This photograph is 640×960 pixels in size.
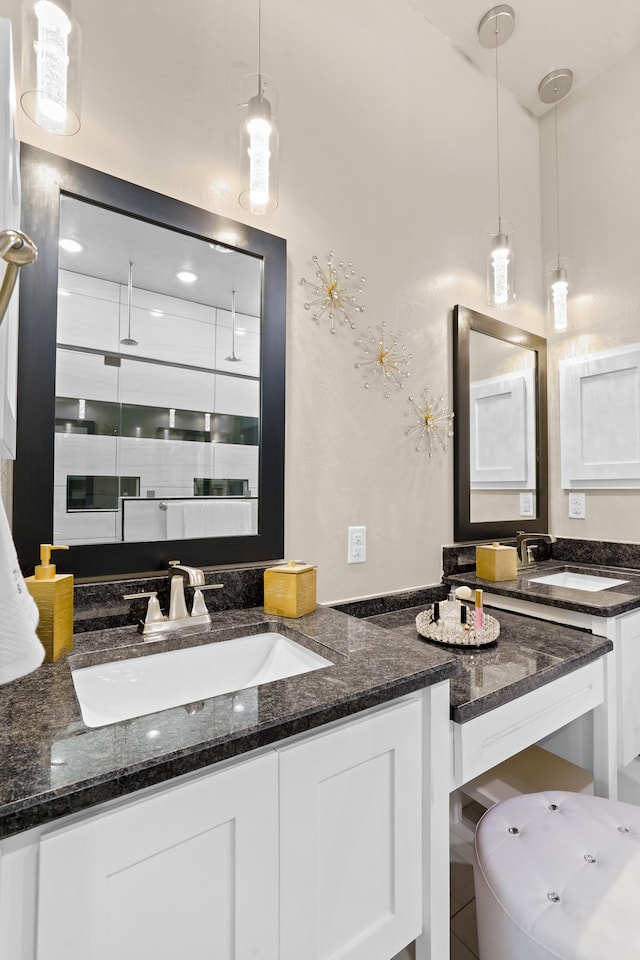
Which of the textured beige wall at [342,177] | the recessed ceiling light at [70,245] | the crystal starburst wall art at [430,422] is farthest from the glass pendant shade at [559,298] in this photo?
the recessed ceiling light at [70,245]

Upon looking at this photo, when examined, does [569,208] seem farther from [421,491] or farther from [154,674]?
[154,674]

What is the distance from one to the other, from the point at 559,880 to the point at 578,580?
53.0 inches

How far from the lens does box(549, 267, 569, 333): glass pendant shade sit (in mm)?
2072

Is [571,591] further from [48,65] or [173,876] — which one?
[48,65]

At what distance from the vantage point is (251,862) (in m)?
0.70

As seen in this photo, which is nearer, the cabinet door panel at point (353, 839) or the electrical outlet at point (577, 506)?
the cabinet door panel at point (353, 839)

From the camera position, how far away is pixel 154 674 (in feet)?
3.26

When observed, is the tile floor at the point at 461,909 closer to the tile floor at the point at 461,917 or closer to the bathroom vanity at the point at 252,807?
the tile floor at the point at 461,917

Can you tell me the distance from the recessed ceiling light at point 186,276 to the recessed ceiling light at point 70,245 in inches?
9.3

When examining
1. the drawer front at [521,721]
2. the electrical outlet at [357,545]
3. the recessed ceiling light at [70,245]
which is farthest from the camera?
the electrical outlet at [357,545]

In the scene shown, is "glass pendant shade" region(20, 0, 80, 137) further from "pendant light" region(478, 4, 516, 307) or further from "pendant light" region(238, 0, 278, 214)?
"pendant light" region(478, 4, 516, 307)

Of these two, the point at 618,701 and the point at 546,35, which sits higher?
the point at 546,35

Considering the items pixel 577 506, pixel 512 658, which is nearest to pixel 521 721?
pixel 512 658

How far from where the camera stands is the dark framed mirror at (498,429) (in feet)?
6.33
